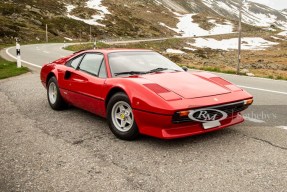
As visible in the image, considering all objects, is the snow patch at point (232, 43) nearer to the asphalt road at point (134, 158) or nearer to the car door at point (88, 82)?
the car door at point (88, 82)

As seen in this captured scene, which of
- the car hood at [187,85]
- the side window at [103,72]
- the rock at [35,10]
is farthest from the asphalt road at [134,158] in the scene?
the rock at [35,10]

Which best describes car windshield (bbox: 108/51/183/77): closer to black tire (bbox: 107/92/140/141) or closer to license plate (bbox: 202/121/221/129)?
black tire (bbox: 107/92/140/141)

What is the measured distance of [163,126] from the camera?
4219 mm

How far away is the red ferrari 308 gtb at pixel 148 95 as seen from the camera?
13.9 ft

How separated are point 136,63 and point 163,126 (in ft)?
5.21

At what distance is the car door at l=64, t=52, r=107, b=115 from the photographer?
5.22 meters

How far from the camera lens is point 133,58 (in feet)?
18.3

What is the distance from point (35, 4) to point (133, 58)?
6680 centimetres

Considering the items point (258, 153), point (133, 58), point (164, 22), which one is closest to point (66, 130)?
point (133, 58)


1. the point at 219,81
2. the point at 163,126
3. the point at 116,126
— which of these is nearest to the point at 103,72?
the point at 116,126

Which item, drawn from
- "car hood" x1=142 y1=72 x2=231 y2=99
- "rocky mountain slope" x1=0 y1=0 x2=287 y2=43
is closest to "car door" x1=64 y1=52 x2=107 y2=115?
"car hood" x1=142 y1=72 x2=231 y2=99

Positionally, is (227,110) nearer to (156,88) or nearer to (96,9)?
(156,88)

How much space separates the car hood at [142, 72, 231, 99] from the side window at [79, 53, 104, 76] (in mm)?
939

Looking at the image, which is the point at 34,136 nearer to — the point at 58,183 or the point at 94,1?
the point at 58,183
